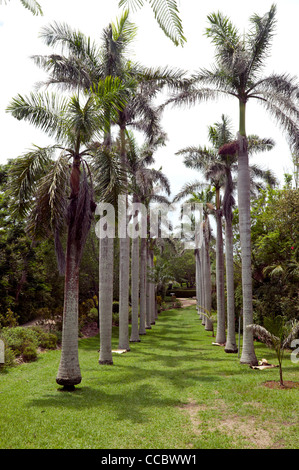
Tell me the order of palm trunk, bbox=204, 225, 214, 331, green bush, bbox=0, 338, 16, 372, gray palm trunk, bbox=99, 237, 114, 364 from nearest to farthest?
green bush, bbox=0, 338, 16, 372 < gray palm trunk, bbox=99, 237, 114, 364 < palm trunk, bbox=204, 225, 214, 331

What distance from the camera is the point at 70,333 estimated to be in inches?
384

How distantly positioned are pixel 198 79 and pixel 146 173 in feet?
21.4

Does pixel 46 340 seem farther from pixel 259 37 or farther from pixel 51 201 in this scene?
pixel 259 37

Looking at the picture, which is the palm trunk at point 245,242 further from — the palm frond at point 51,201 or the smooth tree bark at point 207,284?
the smooth tree bark at point 207,284

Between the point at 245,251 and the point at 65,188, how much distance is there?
744 cm

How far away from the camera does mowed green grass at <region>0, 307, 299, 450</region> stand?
6.37 m

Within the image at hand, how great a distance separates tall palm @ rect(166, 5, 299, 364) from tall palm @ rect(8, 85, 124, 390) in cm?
633

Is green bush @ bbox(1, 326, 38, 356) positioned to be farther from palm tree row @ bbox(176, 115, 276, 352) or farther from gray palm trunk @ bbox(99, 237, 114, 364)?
palm tree row @ bbox(176, 115, 276, 352)

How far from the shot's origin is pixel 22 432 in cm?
666

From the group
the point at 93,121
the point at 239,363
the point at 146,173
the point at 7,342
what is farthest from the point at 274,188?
the point at 7,342

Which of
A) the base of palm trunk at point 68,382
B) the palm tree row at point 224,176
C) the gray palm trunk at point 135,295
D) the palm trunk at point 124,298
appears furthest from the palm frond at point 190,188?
the base of palm trunk at point 68,382

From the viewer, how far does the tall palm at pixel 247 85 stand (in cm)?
1341

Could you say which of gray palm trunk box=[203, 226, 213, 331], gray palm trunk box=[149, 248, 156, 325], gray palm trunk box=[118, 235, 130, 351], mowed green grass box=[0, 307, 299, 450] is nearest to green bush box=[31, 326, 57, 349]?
mowed green grass box=[0, 307, 299, 450]

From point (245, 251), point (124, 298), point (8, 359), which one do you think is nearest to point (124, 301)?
point (124, 298)
